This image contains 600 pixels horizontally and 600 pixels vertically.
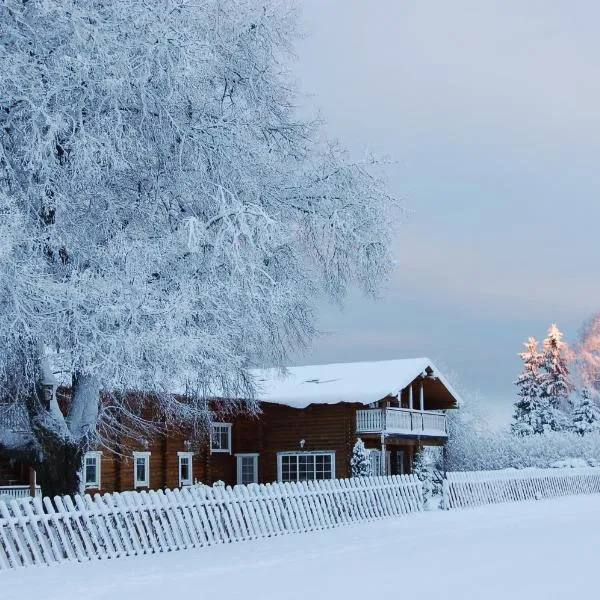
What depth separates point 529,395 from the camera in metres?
67.4

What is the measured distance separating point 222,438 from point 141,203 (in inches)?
1015

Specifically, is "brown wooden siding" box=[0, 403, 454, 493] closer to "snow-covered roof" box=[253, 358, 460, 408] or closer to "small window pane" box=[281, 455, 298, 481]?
"small window pane" box=[281, 455, 298, 481]

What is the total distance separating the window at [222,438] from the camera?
132 ft

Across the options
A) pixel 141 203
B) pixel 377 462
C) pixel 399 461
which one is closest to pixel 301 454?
pixel 377 462

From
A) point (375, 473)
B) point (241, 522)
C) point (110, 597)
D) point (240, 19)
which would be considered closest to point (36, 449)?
point (241, 522)

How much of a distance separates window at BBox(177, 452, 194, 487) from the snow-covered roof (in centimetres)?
384

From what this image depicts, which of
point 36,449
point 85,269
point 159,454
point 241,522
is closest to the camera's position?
point 85,269

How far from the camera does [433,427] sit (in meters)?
42.4

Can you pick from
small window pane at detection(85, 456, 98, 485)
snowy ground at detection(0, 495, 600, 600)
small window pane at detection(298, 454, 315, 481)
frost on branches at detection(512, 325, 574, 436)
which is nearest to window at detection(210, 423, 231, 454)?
small window pane at detection(298, 454, 315, 481)

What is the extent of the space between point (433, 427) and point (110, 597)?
104 feet

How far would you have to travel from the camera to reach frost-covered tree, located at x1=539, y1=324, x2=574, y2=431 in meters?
67.6

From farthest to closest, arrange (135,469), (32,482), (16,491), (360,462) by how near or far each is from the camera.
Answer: (360,462)
(135,469)
(32,482)
(16,491)

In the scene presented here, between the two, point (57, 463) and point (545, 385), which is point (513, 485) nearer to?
point (57, 463)

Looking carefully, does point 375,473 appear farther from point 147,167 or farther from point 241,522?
point 147,167
